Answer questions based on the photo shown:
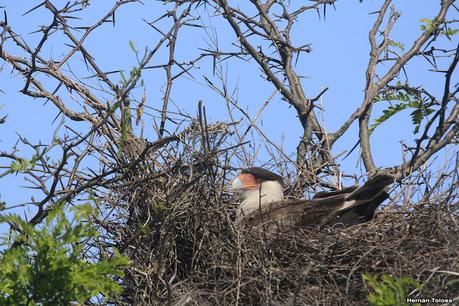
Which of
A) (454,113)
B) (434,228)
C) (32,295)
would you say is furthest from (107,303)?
(454,113)

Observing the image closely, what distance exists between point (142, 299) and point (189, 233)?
0.56 meters

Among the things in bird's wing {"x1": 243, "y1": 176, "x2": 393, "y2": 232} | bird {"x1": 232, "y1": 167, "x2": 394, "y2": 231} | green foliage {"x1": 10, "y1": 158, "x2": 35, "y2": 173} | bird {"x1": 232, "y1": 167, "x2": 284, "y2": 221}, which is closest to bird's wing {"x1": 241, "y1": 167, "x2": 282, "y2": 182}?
bird {"x1": 232, "y1": 167, "x2": 284, "y2": 221}

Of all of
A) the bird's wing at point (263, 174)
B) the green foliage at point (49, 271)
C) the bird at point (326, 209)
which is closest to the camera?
the green foliage at point (49, 271)

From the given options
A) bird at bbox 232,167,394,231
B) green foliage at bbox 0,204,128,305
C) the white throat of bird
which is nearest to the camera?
green foliage at bbox 0,204,128,305

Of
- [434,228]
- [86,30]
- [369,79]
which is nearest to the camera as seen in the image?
[434,228]

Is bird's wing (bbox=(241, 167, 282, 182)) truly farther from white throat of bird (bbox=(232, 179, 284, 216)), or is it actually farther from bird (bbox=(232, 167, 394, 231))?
bird (bbox=(232, 167, 394, 231))

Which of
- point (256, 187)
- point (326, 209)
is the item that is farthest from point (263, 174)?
point (326, 209)

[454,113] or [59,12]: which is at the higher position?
[59,12]

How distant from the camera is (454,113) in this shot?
6957mm

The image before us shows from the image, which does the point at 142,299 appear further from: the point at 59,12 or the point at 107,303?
the point at 59,12

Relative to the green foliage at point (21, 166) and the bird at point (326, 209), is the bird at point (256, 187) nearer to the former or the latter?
the bird at point (326, 209)

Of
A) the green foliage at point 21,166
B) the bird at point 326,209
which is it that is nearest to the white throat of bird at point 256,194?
the bird at point 326,209

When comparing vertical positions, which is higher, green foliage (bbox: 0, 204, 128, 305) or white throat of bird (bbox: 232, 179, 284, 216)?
white throat of bird (bbox: 232, 179, 284, 216)

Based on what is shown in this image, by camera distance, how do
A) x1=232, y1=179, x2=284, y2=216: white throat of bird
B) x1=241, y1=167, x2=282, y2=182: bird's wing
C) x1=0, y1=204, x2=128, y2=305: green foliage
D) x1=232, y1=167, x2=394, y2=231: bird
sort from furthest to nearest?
x1=241, y1=167, x2=282, y2=182: bird's wing < x1=232, y1=179, x2=284, y2=216: white throat of bird < x1=232, y1=167, x2=394, y2=231: bird < x1=0, y1=204, x2=128, y2=305: green foliage
